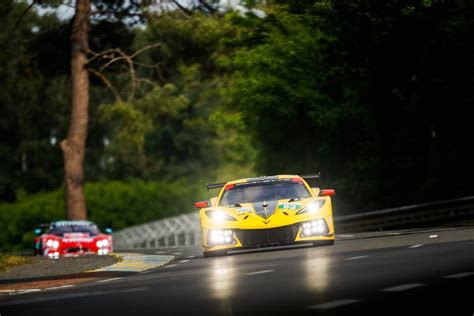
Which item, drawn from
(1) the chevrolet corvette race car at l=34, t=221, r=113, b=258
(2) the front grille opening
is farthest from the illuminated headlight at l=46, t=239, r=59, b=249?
(2) the front grille opening

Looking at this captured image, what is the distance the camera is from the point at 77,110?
54.6 meters

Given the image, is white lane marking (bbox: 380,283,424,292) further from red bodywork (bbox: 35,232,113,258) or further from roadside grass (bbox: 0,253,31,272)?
red bodywork (bbox: 35,232,113,258)

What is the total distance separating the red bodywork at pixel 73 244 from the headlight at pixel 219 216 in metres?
13.2

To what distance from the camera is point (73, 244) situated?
3806cm

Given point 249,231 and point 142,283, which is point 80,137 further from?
point 142,283

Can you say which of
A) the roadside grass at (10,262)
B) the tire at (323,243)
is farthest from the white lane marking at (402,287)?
the roadside grass at (10,262)

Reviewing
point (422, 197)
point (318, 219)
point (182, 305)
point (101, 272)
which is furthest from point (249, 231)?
point (422, 197)

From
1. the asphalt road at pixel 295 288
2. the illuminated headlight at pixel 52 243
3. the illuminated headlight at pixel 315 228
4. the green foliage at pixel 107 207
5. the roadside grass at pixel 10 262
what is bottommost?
the asphalt road at pixel 295 288

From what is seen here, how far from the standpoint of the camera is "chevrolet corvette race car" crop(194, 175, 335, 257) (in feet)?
80.4

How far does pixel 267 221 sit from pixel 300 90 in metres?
31.3

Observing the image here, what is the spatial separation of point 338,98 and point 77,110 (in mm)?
10434

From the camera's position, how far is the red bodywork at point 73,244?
38.0 m

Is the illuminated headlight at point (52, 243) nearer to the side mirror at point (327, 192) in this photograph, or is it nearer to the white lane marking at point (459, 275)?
the side mirror at point (327, 192)

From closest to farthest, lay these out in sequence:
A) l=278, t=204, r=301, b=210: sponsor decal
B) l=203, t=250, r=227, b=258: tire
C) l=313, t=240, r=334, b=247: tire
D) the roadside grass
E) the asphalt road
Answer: the asphalt road < l=278, t=204, r=301, b=210: sponsor decal < l=203, t=250, r=227, b=258: tire < l=313, t=240, r=334, b=247: tire < the roadside grass
